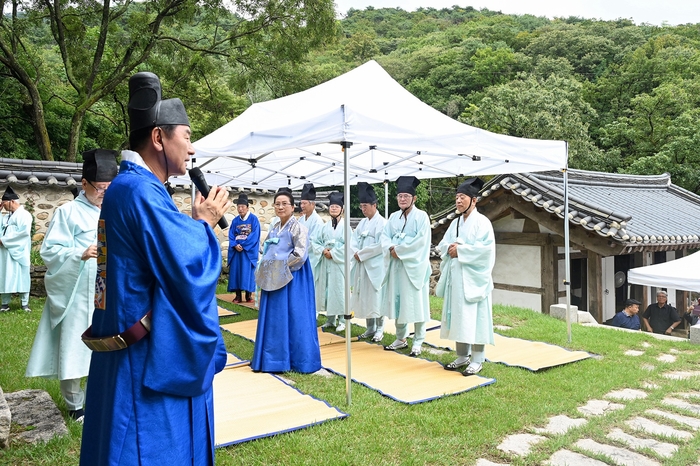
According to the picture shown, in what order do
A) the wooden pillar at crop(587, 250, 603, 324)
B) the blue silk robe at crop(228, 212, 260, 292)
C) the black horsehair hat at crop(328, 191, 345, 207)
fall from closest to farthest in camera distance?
the black horsehair hat at crop(328, 191, 345, 207), the wooden pillar at crop(587, 250, 603, 324), the blue silk robe at crop(228, 212, 260, 292)

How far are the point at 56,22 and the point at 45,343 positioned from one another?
11.8m

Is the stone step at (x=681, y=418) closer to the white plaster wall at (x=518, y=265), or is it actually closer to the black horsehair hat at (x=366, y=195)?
the black horsehair hat at (x=366, y=195)

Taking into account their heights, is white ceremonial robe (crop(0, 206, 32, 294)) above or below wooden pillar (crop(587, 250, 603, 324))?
above

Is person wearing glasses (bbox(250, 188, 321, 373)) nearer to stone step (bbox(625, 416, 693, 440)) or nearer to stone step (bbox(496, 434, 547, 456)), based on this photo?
stone step (bbox(496, 434, 547, 456))

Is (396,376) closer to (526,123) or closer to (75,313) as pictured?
(75,313)

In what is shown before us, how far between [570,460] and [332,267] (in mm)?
4780

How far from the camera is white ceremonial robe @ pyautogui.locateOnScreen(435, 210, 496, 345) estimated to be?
17.4 feet

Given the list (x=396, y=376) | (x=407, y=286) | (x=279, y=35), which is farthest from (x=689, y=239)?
(x=279, y=35)

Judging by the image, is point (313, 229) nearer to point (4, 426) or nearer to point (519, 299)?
point (4, 426)

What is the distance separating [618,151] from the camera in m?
21.7

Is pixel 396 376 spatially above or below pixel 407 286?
below

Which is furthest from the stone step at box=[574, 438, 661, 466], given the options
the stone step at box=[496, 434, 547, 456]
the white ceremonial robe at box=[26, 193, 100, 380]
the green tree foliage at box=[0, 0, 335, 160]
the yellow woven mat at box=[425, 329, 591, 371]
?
the green tree foliage at box=[0, 0, 335, 160]

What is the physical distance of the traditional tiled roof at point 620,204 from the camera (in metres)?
9.43

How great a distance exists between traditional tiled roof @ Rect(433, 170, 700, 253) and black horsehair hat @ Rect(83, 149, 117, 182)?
8.15m
